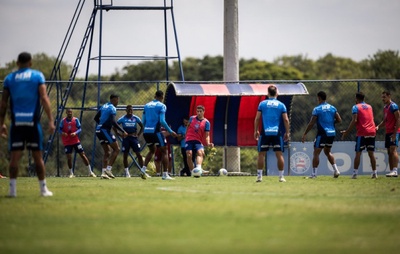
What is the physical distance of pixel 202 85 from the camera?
107 feet

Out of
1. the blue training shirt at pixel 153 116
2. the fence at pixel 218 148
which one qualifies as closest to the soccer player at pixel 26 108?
the blue training shirt at pixel 153 116

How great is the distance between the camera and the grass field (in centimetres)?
1118

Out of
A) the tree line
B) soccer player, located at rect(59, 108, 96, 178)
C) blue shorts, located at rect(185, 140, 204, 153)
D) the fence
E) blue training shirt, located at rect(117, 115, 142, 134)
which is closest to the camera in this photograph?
blue shorts, located at rect(185, 140, 204, 153)

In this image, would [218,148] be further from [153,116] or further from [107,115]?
[153,116]

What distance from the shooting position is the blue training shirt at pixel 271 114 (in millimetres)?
24094

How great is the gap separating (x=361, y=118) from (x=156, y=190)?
30.4 ft

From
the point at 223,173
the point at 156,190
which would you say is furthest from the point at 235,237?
the point at 223,173

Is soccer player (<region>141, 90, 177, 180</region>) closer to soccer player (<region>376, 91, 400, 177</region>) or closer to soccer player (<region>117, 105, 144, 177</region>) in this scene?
soccer player (<region>117, 105, 144, 177</region>)

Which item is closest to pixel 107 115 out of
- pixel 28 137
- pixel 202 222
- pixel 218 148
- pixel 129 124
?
pixel 129 124

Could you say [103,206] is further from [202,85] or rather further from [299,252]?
[202,85]

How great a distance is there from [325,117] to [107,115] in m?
6.30

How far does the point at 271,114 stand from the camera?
24094 mm

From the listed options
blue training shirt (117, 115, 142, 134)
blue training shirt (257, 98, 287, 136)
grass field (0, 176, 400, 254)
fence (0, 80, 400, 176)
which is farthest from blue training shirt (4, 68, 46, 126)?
fence (0, 80, 400, 176)

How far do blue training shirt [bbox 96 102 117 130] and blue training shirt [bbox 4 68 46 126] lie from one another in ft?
37.5
